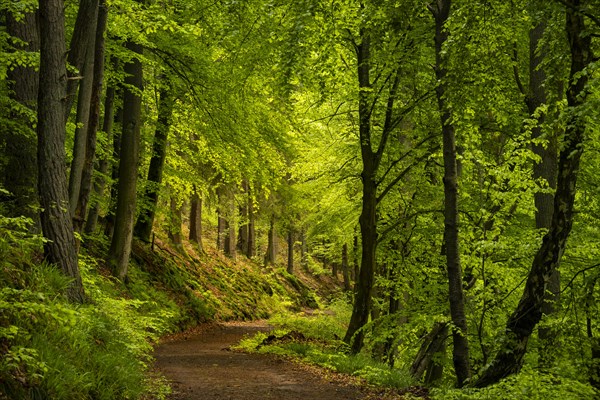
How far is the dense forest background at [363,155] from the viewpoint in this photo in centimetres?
659

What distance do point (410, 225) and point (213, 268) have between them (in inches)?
474

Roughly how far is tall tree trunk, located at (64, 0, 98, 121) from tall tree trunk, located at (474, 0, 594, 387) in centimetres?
722

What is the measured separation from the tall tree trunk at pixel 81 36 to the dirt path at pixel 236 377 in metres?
4.87

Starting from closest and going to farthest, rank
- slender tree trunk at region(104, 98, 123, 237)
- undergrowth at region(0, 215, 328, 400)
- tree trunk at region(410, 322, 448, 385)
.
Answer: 1. undergrowth at region(0, 215, 328, 400)
2. tree trunk at region(410, 322, 448, 385)
3. slender tree trunk at region(104, 98, 123, 237)

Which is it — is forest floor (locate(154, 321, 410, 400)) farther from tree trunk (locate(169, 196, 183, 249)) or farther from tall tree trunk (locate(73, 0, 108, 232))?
tree trunk (locate(169, 196, 183, 249))

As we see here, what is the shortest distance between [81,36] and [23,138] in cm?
202

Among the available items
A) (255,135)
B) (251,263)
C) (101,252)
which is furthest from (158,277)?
(251,263)

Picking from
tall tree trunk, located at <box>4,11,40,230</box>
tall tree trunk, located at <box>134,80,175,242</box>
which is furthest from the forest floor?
tall tree trunk, located at <box>134,80,175,242</box>

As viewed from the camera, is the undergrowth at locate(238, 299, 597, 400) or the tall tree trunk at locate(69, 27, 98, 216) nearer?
the undergrowth at locate(238, 299, 597, 400)

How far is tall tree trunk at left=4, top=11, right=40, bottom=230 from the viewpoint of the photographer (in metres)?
9.09

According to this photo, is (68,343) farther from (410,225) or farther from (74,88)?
(410,225)

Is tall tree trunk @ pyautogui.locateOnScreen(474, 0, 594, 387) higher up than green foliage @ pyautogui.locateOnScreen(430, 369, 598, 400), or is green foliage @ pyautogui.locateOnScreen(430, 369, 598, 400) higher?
tall tree trunk @ pyautogui.locateOnScreen(474, 0, 594, 387)

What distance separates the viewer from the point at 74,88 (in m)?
9.42

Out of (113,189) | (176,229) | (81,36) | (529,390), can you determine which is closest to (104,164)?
(113,189)
